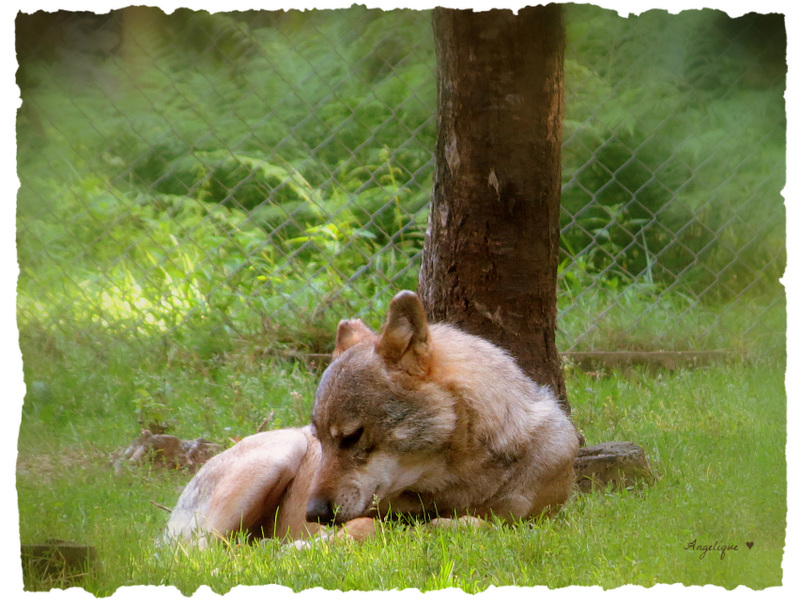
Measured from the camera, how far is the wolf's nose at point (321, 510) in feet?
14.1

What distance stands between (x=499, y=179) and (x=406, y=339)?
1.43 m

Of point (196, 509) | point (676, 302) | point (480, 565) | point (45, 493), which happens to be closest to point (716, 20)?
point (676, 302)

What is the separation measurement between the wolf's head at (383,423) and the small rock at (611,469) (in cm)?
128

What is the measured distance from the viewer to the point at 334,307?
292 inches

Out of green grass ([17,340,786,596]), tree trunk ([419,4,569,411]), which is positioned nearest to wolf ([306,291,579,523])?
green grass ([17,340,786,596])

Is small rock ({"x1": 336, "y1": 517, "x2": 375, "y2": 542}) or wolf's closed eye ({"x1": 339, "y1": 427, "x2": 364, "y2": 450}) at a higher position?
wolf's closed eye ({"x1": 339, "y1": 427, "x2": 364, "y2": 450})

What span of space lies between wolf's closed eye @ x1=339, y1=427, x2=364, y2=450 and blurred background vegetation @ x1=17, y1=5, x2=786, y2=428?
200 centimetres

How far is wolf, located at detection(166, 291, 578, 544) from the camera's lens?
436 centimetres

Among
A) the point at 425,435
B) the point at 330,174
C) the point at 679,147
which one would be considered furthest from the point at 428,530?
the point at 330,174

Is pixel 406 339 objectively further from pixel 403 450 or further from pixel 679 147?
pixel 679 147

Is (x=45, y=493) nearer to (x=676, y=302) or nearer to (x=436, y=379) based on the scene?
(x=436, y=379)

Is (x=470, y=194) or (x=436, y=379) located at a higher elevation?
(x=470, y=194)

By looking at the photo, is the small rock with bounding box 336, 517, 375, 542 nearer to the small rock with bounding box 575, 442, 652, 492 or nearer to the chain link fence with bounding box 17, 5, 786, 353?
→ the small rock with bounding box 575, 442, 652, 492

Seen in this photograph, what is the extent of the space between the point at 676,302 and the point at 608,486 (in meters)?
1.90
